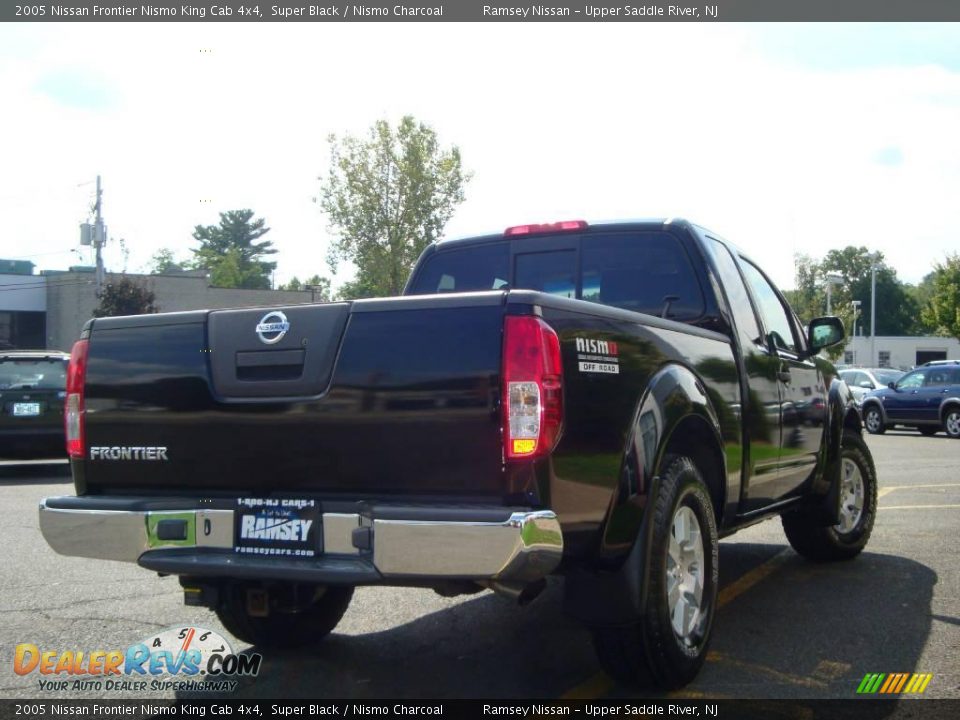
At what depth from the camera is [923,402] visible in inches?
895

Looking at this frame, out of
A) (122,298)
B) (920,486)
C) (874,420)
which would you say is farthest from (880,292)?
(920,486)

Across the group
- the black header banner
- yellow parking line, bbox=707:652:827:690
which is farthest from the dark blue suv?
the black header banner

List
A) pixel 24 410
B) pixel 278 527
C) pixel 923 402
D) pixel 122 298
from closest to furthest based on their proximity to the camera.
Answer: pixel 278 527 → pixel 24 410 → pixel 923 402 → pixel 122 298

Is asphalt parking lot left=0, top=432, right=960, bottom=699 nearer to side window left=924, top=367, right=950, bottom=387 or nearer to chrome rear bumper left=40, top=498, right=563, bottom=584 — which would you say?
chrome rear bumper left=40, top=498, right=563, bottom=584

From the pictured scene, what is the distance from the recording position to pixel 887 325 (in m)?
113

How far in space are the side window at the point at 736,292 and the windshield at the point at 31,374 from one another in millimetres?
9789

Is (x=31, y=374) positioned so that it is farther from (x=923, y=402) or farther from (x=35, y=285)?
(x=35, y=285)

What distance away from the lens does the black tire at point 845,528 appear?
6.88 metres

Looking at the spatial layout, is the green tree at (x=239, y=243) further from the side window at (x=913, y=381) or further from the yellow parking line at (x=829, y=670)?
the yellow parking line at (x=829, y=670)

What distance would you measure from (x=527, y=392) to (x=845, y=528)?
4.41m

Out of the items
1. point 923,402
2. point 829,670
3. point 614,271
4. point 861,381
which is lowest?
point 829,670

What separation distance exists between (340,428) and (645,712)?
1574 mm

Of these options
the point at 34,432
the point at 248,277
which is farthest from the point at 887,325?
the point at 34,432

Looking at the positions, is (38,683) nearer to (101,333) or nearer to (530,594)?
(101,333)
